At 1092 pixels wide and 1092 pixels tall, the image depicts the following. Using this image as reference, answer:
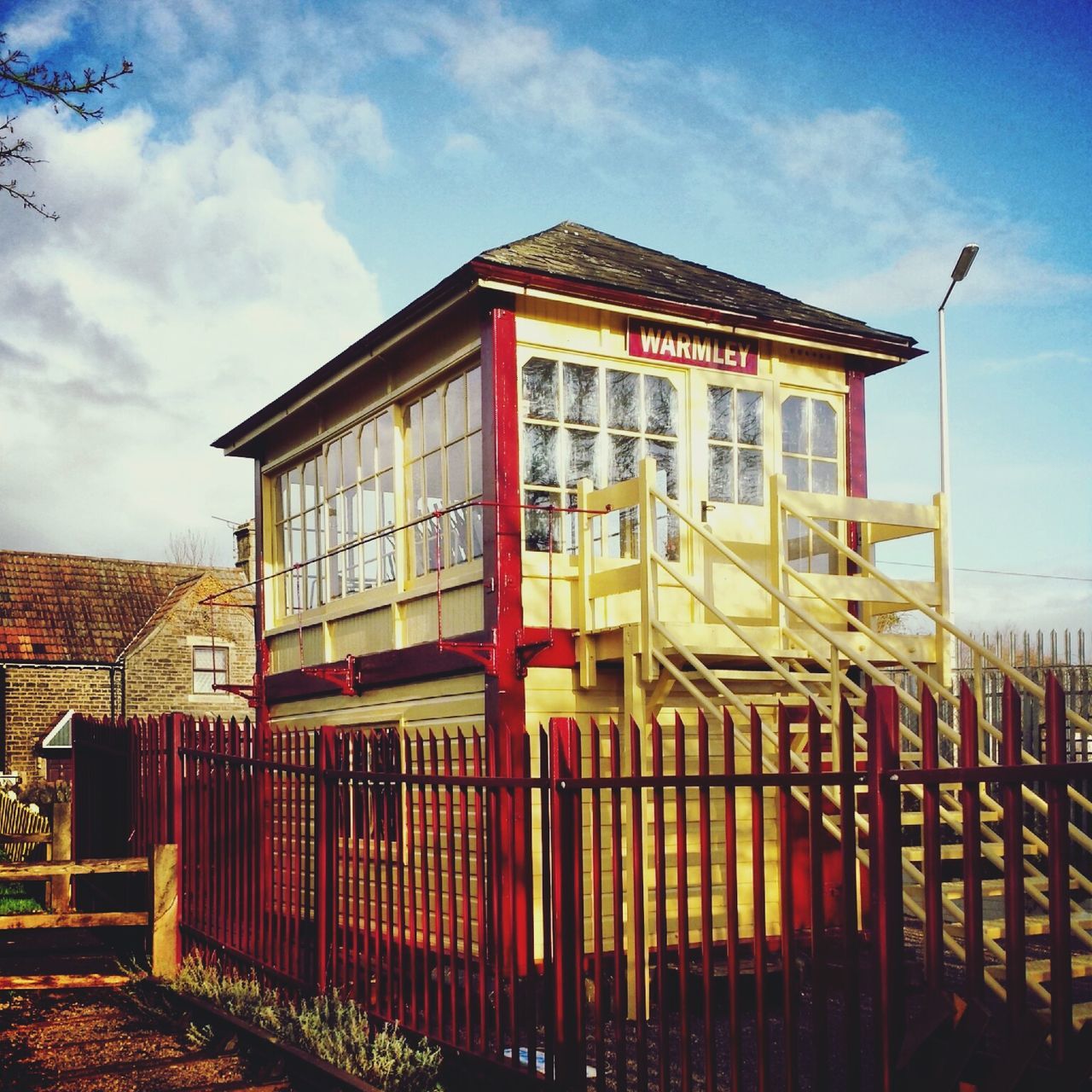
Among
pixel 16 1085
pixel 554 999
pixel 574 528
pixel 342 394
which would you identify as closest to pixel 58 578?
pixel 342 394

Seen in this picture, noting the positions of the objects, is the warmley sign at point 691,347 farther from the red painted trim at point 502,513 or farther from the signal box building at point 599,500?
the red painted trim at point 502,513

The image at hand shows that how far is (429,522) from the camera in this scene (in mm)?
11656

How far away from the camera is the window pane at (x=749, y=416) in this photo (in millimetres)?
11633

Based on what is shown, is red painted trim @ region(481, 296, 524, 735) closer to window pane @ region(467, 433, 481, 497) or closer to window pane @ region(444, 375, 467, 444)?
window pane @ region(467, 433, 481, 497)

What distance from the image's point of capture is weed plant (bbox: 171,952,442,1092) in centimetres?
632

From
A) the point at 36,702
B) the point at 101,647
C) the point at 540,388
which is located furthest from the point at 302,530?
the point at 101,647

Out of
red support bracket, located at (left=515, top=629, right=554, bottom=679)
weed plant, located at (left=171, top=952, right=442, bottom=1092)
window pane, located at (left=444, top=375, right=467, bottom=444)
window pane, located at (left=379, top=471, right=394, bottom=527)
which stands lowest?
weed plant, located at (left=171, top=952, right=442, bottom=1092)

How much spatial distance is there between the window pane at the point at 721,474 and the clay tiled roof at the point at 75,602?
24.1m

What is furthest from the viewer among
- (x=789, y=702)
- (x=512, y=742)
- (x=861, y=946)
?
(x=861, y=946)

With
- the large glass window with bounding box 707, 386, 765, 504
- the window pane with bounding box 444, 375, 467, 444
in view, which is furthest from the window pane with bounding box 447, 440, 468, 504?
the large glass window with bounding box 707, 386, 765, 504

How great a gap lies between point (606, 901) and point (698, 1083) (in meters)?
3.04

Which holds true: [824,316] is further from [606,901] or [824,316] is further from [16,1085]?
[16,1085]

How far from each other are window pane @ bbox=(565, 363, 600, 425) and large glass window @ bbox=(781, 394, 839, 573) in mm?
2059

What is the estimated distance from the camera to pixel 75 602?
3334 cm
